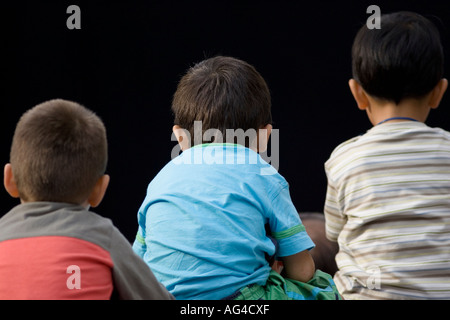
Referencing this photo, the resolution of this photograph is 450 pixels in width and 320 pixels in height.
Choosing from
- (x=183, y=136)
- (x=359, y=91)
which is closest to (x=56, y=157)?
(x=183, y=136)

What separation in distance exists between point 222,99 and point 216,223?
1.20ft

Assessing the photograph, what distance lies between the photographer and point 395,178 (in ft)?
4.73

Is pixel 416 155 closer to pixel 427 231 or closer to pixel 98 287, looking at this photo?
pixel 427 231

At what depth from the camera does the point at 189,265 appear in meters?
1.53

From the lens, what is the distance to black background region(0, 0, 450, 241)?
2.74m

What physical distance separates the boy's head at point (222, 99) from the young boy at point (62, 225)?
0.41 metres

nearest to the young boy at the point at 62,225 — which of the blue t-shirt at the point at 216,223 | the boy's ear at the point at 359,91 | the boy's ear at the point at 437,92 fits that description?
the blue t-shirt at the point at 216,223

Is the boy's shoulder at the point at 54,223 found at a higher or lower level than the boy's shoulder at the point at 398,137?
lower

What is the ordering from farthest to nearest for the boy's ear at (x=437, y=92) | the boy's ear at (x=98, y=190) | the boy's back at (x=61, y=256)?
1. the boy's ear at (x=437, y=92)
2. the boy's ear at (x=98, y=190)
3. the boy's back at (x=61, y=256)

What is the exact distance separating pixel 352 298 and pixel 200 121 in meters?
0.58

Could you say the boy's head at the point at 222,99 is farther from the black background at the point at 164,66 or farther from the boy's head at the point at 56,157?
the black background at the point at 164,66

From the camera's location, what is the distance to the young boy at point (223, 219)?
152 cm

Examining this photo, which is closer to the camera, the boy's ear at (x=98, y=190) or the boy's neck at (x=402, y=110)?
the boy's ear at (x=98, y=190)

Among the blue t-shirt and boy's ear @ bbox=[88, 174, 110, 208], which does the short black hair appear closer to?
the blue t-shirt
